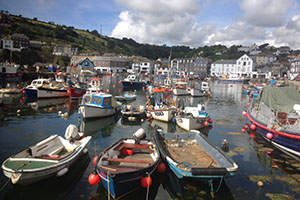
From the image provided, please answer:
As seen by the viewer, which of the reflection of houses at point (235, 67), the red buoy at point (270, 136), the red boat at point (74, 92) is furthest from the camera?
the reflection of houses at point (235, 67)

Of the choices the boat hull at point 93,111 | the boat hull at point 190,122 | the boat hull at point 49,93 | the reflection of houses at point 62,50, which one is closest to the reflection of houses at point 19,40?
the reflection of houses at point 62,50

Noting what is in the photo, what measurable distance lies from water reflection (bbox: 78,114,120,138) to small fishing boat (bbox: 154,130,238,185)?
21.3ft

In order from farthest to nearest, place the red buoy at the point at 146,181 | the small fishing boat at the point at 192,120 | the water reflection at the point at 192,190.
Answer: the small fishing boat at the point at 192,120 → the water reflection at the point at 192,190 → the red buoy at the point at 146,181

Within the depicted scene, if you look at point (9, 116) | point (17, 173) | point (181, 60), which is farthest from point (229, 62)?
point (17, 173)

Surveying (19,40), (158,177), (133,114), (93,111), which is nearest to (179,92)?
(133,114)

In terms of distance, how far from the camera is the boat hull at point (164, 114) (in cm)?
2278

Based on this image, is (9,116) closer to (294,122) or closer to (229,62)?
(294,122)

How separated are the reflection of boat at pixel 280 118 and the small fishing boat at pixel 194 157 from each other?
6674mm

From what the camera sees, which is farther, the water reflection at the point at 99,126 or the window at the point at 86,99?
the window at the point at 86,99

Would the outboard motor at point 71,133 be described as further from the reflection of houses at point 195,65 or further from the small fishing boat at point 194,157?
the reflection of houses at point 195,65

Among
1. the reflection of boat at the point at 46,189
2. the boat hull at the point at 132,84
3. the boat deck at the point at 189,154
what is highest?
the boat hull at the point at 132,84

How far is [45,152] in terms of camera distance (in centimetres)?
1171

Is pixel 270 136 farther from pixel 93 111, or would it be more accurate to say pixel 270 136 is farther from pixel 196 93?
pixel 196 93

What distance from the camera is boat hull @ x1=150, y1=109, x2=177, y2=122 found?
74.7 ft
